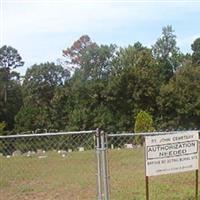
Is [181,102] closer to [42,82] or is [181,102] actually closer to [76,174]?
[42,82]

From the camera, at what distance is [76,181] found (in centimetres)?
1252

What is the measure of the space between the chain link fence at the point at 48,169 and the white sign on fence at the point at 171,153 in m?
1.36

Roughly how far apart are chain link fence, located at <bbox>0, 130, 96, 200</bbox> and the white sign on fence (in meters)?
1.36

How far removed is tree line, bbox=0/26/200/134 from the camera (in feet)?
160

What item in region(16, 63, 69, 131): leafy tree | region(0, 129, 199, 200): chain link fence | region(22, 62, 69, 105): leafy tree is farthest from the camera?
region(22, 62, 69, 105): leafy tree

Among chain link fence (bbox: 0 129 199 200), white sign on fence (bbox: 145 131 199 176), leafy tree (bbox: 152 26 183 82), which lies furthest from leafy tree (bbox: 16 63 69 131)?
white sign on fence (bbox: 145 131 199 176)

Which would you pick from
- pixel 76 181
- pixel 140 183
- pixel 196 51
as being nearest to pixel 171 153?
Answer: pixel 140 183

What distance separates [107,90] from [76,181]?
3846 centimetres

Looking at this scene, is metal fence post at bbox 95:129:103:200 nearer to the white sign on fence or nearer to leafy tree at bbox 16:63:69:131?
the white sign on fence

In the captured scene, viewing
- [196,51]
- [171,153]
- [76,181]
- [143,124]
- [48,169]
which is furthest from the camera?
[196,51]

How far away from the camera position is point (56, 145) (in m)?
9.23

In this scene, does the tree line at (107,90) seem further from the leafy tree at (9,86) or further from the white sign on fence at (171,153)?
the white sign on fence at (171,153)

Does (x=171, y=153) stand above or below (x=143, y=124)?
above

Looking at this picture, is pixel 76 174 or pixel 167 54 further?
pixel 167 54
